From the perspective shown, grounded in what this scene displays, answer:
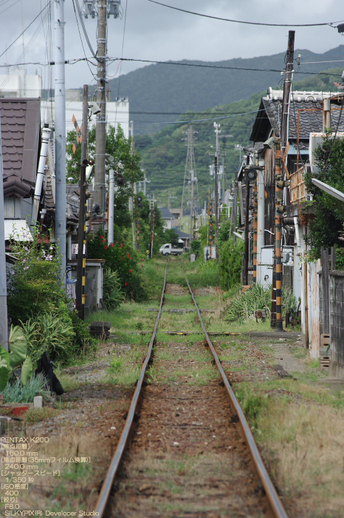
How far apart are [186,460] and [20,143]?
1206 centimetres

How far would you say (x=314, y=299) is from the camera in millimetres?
13547

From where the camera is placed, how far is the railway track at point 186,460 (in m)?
5.17

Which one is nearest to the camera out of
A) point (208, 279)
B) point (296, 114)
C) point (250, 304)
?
point (250, 304)

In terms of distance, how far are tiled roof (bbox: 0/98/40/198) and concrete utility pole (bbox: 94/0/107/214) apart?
5.46m

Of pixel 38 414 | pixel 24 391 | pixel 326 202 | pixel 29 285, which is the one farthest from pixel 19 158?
pixel 38 414

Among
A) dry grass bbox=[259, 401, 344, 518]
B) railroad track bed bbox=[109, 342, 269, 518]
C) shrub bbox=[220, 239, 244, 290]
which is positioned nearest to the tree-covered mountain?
shrub bbox=[220, 239, 244, 290]

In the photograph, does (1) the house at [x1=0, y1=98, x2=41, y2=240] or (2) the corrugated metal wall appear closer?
(2) the corrugated metal wall

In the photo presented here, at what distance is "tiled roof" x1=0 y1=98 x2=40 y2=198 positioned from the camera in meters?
14.6

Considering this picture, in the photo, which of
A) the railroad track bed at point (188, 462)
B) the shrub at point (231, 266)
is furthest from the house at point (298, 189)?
the railroad track bed at point (188, 462)

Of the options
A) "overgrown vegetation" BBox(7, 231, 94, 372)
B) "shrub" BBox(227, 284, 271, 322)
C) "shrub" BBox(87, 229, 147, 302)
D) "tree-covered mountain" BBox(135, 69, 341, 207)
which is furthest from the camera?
"tree-covered mountain" BBox(135, 69, 341, 207)

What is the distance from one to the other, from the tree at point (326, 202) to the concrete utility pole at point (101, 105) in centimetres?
1058

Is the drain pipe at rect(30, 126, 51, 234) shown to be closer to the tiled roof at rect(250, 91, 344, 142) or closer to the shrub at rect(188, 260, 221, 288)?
the tiled roof at rect(250, 91, 344, 142)

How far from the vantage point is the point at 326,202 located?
12320 millimetres

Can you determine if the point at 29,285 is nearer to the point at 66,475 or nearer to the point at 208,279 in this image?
the point at 66,475
